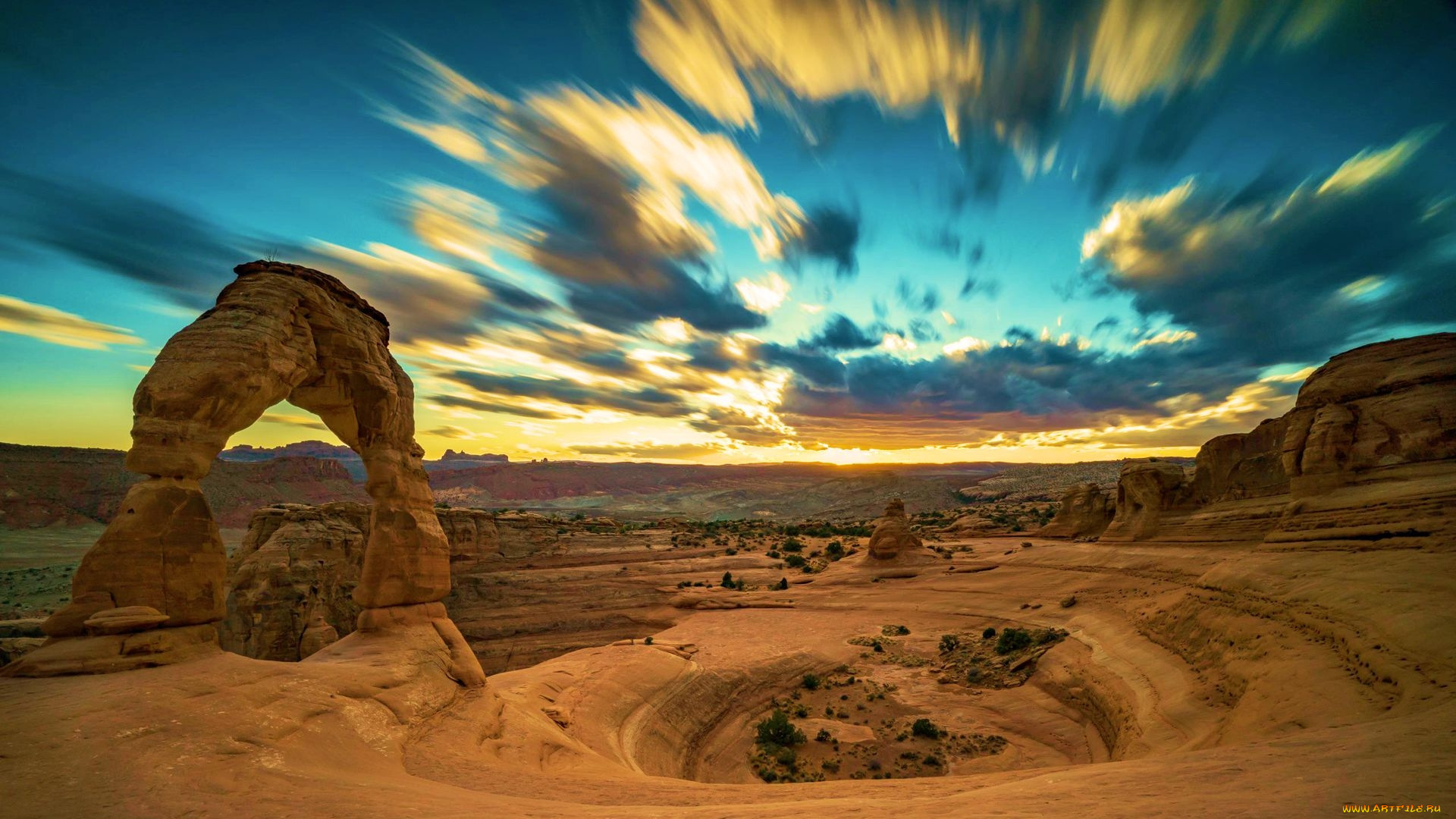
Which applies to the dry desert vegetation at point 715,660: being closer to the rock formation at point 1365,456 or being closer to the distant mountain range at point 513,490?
the rock formation at point 1365,456

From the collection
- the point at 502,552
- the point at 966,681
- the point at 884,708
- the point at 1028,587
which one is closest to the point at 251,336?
the point at 884,708

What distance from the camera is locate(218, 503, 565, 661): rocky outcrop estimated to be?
19984 mm

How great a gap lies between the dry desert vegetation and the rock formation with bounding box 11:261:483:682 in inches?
2.4

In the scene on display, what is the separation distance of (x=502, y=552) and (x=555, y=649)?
1350cm

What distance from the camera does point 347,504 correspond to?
1110 inches

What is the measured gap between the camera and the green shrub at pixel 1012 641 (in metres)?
23.0

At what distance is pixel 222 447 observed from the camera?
9.20 m

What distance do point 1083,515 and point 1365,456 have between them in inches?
967

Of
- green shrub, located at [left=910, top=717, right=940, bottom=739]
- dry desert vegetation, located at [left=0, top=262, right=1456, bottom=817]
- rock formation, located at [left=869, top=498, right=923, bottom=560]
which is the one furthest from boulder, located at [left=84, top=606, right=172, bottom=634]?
rock formation, located at [left=869, top=498, right=923, bottom=560]

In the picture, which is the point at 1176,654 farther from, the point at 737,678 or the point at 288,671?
the point at 288,671

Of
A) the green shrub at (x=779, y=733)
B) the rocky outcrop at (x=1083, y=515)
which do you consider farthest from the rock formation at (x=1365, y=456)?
the green shrub at (x=779, y=733)

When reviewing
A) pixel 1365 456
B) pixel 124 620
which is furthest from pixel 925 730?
pixel 124 620

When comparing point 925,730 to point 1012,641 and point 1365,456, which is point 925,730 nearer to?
point 1012,641

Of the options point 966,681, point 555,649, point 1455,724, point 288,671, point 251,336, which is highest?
point 251,336
